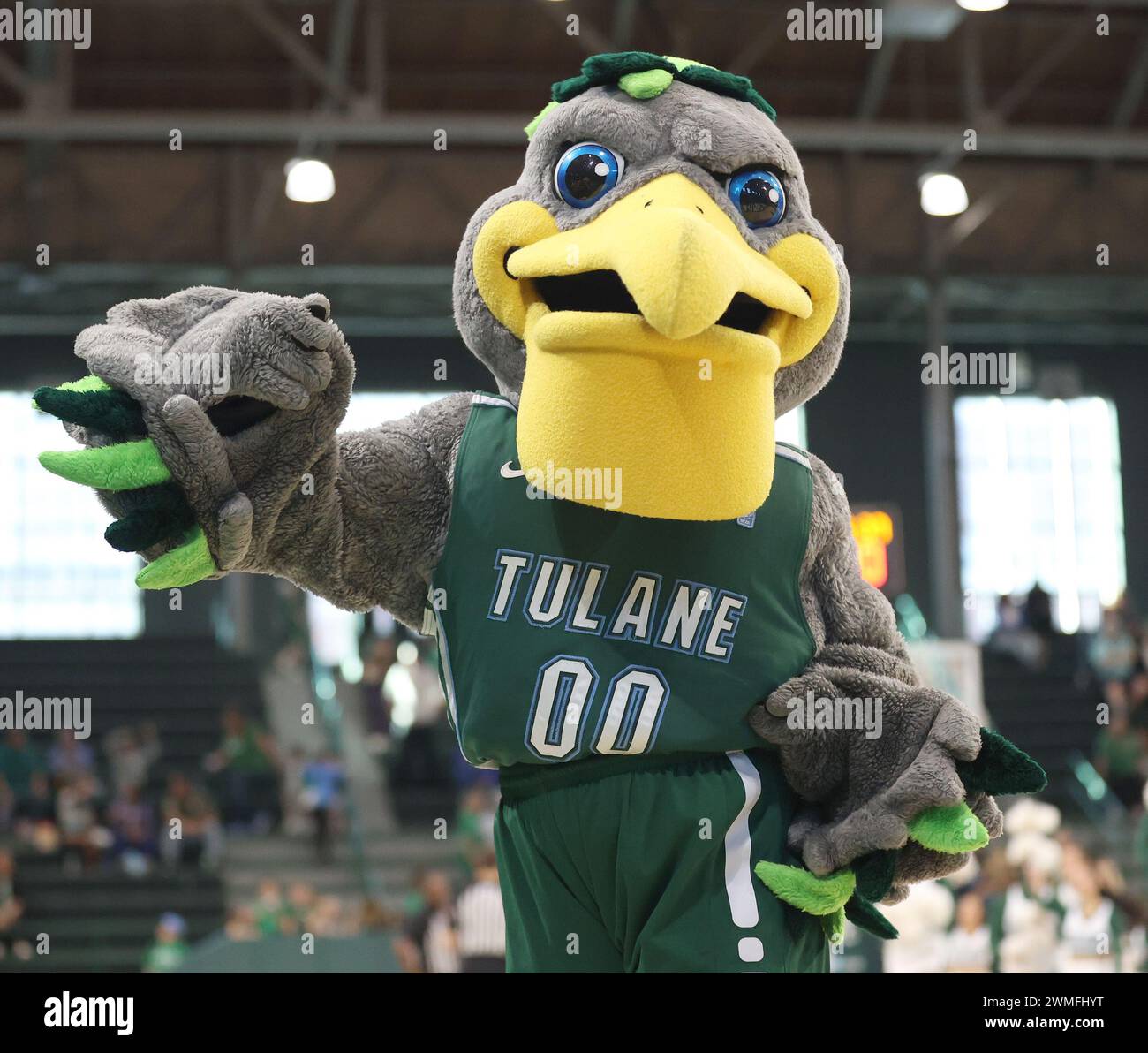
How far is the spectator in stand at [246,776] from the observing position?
10586 millimetres

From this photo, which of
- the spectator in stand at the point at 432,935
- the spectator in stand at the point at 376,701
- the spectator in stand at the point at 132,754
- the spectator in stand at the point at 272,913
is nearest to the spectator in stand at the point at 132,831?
the spectator in stand at the point at 132,754

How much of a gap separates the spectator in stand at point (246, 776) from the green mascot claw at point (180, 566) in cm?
871

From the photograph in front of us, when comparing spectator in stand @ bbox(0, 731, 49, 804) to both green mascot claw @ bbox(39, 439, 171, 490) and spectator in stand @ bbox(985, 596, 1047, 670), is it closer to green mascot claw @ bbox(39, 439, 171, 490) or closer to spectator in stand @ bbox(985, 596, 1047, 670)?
spectator in stand @ bbox(985, 596, 1047, 670)

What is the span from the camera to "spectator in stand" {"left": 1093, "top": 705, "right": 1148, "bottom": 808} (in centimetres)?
1102

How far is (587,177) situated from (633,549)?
53 cm

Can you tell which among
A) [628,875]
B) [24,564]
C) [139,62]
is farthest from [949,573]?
[628,875]

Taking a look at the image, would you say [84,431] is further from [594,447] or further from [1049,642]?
[1049,642]

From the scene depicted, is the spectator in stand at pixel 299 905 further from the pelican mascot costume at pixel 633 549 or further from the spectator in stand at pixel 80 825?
the pelican mascot costume at pixel 633 549

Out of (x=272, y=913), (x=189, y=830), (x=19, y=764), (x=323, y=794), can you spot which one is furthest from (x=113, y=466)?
(x=19, y=764)

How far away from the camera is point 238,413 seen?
2102mm

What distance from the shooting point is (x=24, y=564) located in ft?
52.5

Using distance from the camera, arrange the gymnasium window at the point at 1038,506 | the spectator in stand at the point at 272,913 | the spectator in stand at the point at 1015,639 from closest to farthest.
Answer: the spectator in stand at the point at 272,913
the spectator in stand at the point at 1015,639
the gymnasium window at the point at 1038,506

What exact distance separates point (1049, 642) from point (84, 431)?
555 inches

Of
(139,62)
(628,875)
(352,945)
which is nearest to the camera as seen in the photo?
(628,875)
